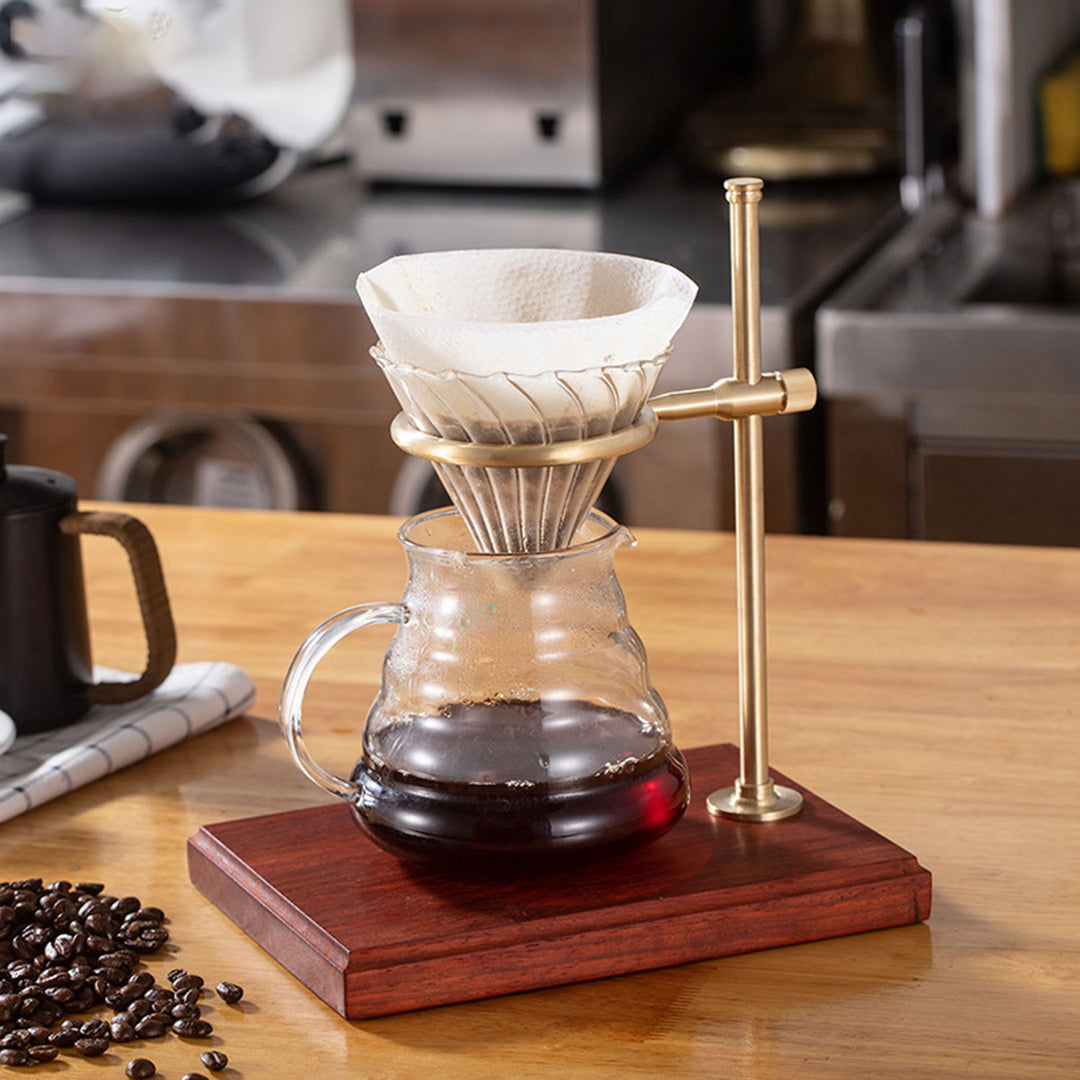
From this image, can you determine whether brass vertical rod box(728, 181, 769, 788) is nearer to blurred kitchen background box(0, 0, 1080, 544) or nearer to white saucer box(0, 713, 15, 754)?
white saucer box(0, 713, 15, 754)

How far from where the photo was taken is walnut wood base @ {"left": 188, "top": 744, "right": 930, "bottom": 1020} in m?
0.79

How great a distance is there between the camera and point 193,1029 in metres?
0.77

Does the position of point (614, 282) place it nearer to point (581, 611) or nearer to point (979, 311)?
point (581, 611)

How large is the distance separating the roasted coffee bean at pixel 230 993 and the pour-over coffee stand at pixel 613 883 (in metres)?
0.03

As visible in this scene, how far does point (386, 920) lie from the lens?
2.64 feet

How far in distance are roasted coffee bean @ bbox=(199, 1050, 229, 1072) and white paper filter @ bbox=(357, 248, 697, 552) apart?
0.24 metres

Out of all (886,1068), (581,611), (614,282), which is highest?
(614,282)

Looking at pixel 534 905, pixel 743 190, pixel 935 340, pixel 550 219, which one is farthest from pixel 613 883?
pixel 550 219

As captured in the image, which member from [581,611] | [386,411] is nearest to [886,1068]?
[581,611]

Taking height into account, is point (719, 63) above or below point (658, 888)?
above

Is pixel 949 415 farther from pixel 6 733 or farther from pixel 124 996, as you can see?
pixel 124 996

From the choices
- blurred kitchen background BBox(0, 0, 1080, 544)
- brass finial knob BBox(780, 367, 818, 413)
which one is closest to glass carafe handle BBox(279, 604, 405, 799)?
brass finial knob BBox(780, 367, 818, 413)

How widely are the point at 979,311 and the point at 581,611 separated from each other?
1.41 m

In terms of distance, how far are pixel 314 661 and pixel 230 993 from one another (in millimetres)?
148
